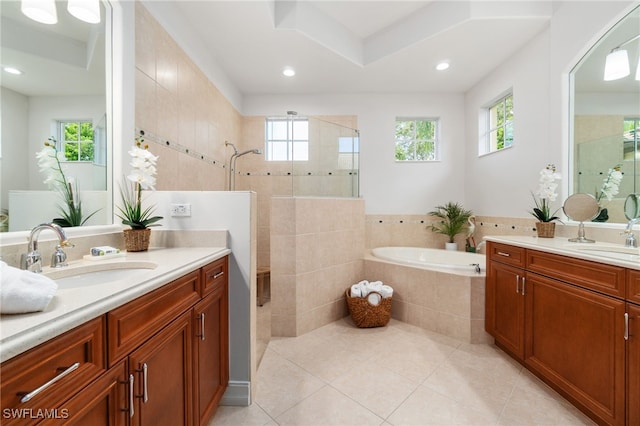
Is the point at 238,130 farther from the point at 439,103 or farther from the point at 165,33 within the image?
the point at 439,103

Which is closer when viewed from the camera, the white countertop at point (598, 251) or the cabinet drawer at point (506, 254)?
the white countertop at point (598, 251)

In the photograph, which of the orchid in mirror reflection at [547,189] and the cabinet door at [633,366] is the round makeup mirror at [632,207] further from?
the cabinet door at [633,366]

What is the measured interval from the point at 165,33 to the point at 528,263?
10.1 ft

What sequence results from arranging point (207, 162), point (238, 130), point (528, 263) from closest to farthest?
1. point (528, 263)
2. point (207, 162)
3. point (238, 130)

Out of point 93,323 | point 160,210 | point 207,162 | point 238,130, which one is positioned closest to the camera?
point 93,323

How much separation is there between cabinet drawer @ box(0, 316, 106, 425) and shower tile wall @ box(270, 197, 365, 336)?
170cm

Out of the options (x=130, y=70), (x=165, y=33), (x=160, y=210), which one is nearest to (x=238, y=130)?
(x=165, y=33)

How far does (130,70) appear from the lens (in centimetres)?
163

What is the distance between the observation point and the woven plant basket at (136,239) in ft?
4.44

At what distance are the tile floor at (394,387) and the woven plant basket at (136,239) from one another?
1009 millimetres

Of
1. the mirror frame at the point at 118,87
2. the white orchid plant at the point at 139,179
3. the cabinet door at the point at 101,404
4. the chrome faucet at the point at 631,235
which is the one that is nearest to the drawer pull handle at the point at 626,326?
the chrome faucet at the point at 631,235

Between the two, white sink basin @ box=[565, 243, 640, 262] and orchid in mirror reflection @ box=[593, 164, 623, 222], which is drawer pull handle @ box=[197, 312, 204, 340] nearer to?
white sink basin @ box=[565, 243, 640, 262]

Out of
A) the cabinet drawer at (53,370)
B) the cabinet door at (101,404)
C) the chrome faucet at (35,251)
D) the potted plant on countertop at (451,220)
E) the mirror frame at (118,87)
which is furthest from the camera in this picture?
the potted plant on countertop at (451,220)

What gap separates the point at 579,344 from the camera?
141cm
